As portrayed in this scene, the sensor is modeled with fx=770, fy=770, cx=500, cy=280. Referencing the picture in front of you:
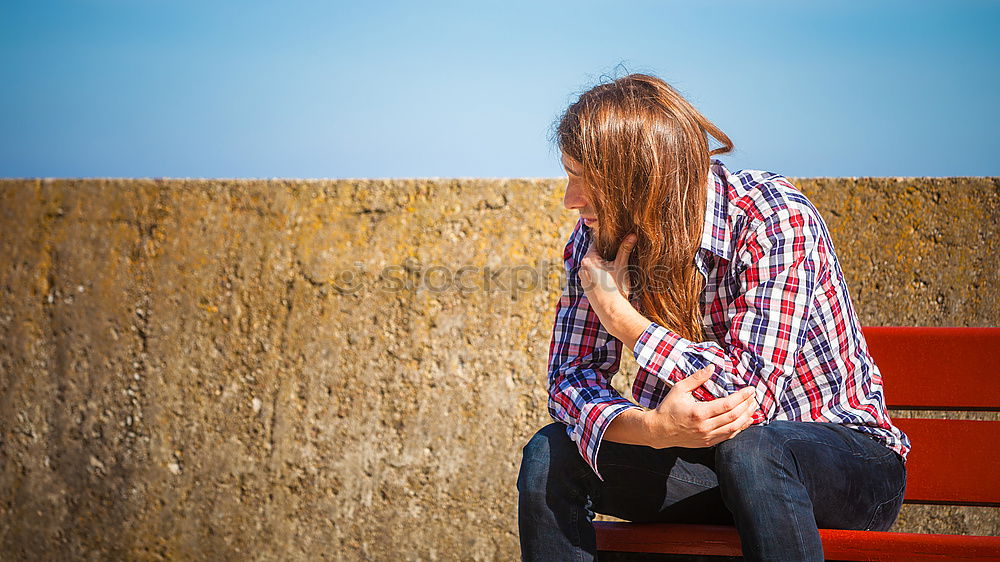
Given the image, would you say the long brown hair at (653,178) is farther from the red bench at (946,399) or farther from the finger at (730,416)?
the red bench at (946,399)

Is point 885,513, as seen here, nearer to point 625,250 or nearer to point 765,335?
point 765,335

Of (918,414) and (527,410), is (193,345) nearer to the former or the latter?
(527,410)

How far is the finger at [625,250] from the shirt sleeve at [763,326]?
0.16m

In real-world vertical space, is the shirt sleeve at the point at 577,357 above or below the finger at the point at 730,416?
above

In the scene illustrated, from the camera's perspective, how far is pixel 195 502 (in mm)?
2660

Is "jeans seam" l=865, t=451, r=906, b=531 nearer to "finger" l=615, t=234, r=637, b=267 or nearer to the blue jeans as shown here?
the blue jeans

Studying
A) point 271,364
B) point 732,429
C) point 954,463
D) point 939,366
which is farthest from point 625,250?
point 271,364

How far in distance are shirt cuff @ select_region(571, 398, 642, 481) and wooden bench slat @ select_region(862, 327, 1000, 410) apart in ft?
2.76

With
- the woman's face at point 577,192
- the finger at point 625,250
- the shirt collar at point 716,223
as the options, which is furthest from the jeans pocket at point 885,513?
the woman's face at point 577,192

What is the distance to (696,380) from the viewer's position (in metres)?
1.50

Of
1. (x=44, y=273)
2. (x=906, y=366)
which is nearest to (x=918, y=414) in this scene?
(x=906, y=366)

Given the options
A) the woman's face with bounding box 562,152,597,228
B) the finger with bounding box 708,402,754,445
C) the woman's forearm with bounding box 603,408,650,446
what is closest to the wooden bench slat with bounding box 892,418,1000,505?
the finger with bounding box 708,402,754,445

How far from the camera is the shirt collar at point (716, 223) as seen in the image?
64.1 inches

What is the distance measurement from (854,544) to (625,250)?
73cm
